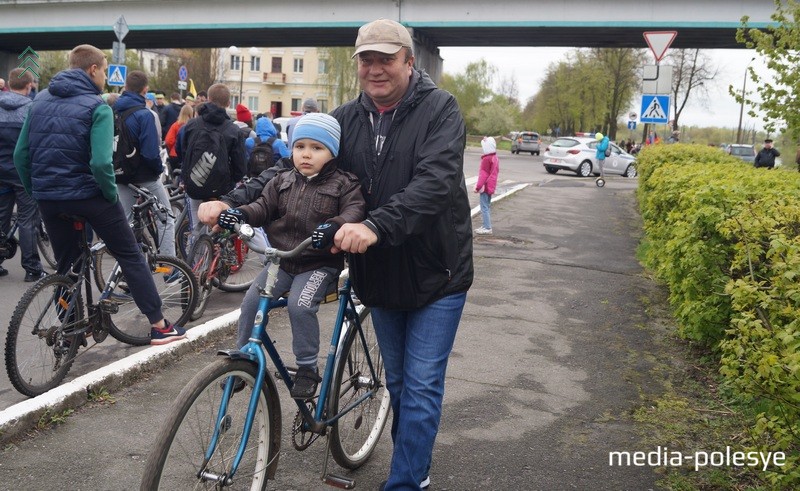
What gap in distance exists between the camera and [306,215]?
3.69 m

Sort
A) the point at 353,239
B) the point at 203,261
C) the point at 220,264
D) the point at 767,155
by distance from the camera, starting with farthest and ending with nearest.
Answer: the point at 767,155, the point at 220,264, the point at 203,261, the point at 353,239

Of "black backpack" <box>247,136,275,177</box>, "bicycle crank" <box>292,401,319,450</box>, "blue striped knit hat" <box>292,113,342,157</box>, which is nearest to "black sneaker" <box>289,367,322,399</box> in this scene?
"bicycle crank" <box>292,401,319,450</box>

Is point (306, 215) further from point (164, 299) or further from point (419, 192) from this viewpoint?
point (164, 299)

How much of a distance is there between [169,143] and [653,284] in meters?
6.77

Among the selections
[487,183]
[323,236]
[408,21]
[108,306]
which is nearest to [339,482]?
[323,236]

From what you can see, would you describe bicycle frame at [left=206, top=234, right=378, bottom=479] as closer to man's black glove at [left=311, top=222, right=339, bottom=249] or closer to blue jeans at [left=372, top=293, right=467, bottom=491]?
man's black glove at [left=311, top=222, right=339, bottom=249]

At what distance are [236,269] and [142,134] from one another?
5.59 feet

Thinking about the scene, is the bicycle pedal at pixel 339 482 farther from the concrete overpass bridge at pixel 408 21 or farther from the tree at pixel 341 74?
the tree at pixel 341 74

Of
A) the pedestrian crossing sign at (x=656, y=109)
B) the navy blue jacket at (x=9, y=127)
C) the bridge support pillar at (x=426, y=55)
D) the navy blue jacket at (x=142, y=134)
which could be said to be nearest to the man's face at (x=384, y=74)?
the navy blue jacket at (x=142, y=134)

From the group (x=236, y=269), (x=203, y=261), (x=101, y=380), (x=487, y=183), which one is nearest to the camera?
(x=101, y=380)

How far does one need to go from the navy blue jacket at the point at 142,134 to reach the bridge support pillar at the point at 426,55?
29654 mm

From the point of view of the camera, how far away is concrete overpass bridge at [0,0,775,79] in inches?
1330

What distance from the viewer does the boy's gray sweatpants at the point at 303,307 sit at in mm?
3701

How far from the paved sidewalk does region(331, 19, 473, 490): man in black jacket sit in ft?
2.69
